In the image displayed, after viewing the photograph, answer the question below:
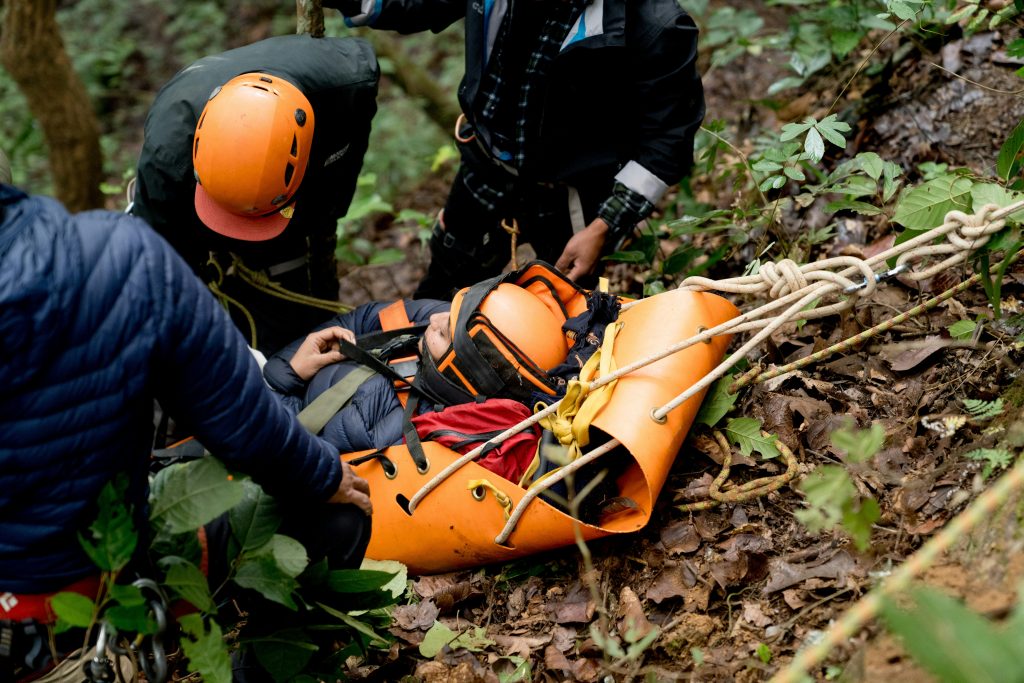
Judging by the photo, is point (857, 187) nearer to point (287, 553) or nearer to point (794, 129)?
point (794, 129)

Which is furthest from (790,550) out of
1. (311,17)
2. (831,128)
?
(311,17)

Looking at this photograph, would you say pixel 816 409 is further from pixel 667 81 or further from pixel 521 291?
pixel 667 81

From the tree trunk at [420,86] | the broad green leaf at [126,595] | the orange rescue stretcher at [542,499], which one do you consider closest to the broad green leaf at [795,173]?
the orange rescue stretcher at [542,499]

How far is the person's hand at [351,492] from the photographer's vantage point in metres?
2.57

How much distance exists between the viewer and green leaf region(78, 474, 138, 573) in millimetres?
1998

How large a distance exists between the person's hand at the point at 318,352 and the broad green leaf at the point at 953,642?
2852 mm

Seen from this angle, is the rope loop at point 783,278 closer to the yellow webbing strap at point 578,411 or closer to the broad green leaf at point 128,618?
the yellow webbing strap at point 578,411

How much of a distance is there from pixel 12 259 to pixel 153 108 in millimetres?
2167

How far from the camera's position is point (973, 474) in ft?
8.61

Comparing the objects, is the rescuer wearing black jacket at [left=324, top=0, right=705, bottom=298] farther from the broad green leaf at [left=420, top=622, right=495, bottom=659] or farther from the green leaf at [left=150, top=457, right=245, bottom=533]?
the green leaf at [left=150, top=457, right=245, bottom=533]

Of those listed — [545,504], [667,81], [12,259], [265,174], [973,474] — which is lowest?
[545,504]

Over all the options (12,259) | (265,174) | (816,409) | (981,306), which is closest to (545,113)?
(265,174)

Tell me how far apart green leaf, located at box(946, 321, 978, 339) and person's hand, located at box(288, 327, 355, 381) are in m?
2.49

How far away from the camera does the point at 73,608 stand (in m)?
2.00
